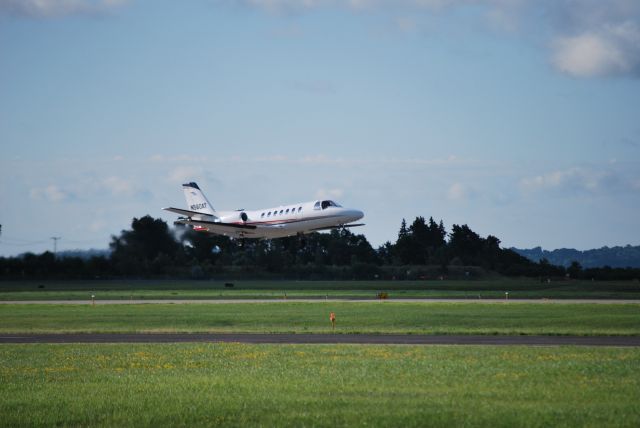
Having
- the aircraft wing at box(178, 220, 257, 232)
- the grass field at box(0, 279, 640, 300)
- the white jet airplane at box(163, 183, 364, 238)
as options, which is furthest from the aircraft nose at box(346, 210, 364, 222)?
the aircraft wing at box(178, 220, 257, 232)

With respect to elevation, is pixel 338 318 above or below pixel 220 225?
below

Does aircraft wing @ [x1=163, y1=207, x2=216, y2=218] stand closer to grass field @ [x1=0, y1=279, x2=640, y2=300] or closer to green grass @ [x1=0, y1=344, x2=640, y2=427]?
grass field @ [x1=0, y1=279, x2=640, y2=300]

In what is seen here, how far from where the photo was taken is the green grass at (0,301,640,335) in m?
44.5

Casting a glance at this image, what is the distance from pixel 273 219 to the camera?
7825 cm

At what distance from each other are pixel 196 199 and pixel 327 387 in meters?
71.9

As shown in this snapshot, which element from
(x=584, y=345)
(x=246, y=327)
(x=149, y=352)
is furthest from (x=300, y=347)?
(x=246, y=327)

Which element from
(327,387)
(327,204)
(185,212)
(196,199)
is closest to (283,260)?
(196,199)

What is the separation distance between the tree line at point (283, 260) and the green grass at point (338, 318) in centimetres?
2023

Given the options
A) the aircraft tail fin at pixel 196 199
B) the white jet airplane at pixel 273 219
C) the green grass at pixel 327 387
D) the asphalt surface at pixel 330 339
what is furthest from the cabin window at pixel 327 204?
the green grass at pixel 327 387

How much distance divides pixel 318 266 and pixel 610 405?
10815 centimetres

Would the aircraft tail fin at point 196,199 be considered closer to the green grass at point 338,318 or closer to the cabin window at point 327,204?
the cabin window at point 327,204

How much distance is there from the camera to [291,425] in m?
18.3

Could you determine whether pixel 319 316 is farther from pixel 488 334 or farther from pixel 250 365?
pixel 250 365

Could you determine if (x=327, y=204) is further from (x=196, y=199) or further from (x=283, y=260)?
(x=283, y=260)
